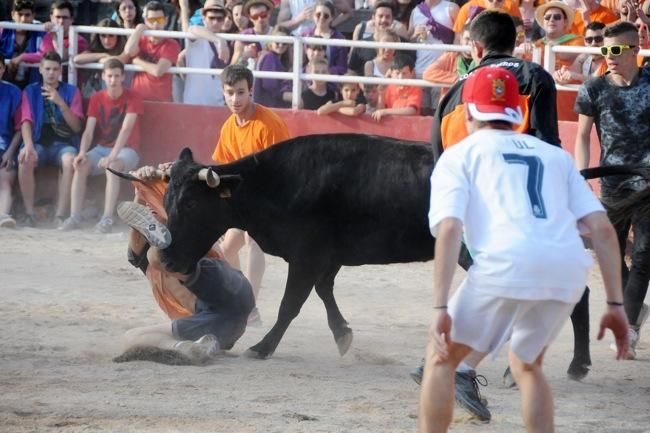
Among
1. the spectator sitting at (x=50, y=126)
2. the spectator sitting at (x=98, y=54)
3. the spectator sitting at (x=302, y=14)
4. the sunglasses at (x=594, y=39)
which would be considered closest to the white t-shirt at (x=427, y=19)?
the spectator sitting at (x=302, y=14)

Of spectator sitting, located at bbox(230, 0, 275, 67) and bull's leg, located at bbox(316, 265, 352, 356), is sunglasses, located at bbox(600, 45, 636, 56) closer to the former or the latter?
bull's leg, located at bbox(316, 265, 352, 356)

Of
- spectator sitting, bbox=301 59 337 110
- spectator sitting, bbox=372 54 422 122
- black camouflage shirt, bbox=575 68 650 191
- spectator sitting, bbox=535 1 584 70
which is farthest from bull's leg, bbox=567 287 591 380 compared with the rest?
spectator sitting, bbox=301 59 337 110

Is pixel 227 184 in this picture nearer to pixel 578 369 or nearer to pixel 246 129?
pixel 246 129

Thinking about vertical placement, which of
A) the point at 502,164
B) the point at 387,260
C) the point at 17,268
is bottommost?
the point at 17,268

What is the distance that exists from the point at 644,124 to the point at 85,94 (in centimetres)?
730

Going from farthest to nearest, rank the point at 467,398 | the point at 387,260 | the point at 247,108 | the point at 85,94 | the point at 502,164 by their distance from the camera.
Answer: the point at 85,94, the point at 247,108, the point at 387,260, the point at 467,398, the point at 502,164

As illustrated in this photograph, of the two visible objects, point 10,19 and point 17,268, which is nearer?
point 17,268

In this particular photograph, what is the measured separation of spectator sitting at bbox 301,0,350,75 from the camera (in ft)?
41.6

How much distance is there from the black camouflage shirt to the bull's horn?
91.5 inches

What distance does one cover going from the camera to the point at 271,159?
24.7ft

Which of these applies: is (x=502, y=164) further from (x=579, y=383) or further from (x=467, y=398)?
(x=579, y=383)

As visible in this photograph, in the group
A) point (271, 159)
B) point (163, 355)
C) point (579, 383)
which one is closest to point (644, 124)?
point (579, 383)

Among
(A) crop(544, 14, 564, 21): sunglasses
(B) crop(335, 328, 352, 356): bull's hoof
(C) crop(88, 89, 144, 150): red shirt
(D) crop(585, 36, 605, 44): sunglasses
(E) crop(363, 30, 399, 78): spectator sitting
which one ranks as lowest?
(B) crop(335, 328, 352, 356): bull's hoof

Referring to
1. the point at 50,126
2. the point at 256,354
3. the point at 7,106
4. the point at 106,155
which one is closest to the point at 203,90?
the point at 106,155
